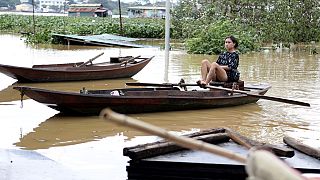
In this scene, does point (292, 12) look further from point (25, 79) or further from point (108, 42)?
point (25, 79)

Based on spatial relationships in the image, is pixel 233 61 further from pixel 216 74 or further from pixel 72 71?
pixel 72 71

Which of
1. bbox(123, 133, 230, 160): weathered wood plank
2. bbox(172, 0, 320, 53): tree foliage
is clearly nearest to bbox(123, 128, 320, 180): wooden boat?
bbox(123, 133, 230, 160): weathered wood plank

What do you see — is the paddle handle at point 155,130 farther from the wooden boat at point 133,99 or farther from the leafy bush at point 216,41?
the leafy bush at point 216,41

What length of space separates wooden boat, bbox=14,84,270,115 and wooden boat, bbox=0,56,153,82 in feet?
13.4

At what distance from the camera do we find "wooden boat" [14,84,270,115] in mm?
7949

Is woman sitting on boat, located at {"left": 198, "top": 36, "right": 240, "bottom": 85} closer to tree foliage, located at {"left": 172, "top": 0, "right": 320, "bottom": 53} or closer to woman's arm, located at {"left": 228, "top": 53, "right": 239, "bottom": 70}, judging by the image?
woman's arm, located at {"left": 228, "top": 53, "right": 239, "bottom": 70}

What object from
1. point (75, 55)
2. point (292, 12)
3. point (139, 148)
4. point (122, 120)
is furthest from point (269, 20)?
point (122, 120)

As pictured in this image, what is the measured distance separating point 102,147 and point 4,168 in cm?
242

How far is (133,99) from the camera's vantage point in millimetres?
8398

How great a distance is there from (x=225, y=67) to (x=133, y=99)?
5.83ft

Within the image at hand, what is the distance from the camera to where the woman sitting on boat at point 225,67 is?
9188 mm

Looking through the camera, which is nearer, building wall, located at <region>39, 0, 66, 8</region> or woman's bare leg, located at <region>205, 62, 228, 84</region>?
woman's bare leg, located at <region>205, 62, 228, 84</region>

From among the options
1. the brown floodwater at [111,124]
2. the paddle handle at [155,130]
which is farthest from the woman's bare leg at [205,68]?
Result: the paddle handle at [155,130]

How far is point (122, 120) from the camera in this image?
4.52ft
